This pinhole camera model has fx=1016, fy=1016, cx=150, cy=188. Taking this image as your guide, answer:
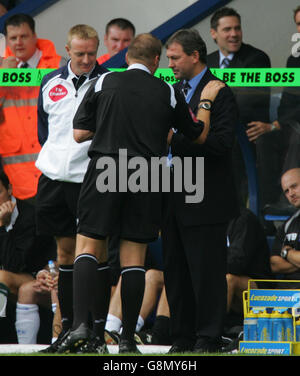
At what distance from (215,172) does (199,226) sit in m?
0.36

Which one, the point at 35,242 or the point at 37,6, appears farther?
the point at 37,6

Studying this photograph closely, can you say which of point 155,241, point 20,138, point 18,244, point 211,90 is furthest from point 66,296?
point 20,138

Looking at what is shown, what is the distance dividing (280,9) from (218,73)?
0.94 m

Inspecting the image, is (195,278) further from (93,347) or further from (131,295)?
(93,347)

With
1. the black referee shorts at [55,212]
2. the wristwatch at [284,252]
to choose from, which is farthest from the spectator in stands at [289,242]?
the black referee shorts at [55,212]

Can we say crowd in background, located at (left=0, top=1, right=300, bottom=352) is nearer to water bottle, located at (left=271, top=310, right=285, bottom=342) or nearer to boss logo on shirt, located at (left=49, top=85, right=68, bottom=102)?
boss logo on shirt, located at (left=49, top=85, right=68, bottom=102)

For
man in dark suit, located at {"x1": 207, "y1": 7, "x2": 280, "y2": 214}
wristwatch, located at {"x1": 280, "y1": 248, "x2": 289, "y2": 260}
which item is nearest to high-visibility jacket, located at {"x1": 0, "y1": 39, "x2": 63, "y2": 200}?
man in dark suit, located at {"x1": 207, "y1": 7, "x2": 280, "y2": 214}

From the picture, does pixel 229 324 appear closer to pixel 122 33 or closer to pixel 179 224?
pixel 179 224

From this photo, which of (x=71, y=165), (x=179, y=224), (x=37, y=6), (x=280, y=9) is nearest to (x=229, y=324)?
(x=179, y=224)

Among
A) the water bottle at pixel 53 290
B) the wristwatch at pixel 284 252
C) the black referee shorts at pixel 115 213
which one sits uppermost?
the black referee shorts at pixel 115 213

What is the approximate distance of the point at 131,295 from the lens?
568 cm

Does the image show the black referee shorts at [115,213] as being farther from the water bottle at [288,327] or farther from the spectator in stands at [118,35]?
the spectator in stands at [118,35]

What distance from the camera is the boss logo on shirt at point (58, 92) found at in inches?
256
